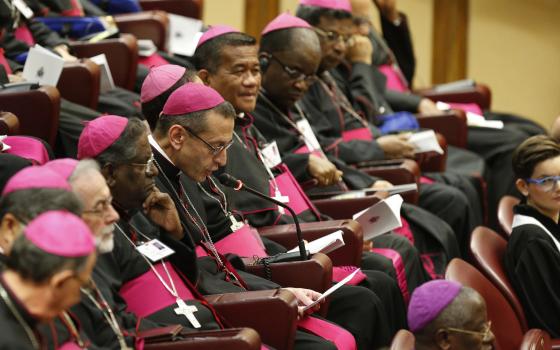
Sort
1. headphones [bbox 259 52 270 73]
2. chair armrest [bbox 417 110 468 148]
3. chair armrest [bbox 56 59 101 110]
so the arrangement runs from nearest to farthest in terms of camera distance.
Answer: chair armrest [bbox 56 59 101 110] < headphones [bbox 259 52 270 73] < chair armrest [bbox 417 110 468 148]

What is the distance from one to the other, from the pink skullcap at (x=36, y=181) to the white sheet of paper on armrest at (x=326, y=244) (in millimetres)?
988

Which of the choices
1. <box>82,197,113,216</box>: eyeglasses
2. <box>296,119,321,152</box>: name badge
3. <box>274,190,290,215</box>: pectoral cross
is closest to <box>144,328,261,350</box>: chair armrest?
<box>82,197,113,216</box>: eyeglasses

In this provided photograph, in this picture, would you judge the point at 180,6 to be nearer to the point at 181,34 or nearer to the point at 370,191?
the point at 181,34

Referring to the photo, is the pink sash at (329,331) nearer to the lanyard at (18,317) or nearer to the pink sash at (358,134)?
the lanyard at (18,317)

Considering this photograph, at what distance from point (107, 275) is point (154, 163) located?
0.41 metres

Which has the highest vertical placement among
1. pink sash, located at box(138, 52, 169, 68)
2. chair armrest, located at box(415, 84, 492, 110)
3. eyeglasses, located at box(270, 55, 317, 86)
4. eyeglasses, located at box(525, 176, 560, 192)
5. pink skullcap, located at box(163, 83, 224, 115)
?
pink skullcap, located at box(163, 83, 224, 115)

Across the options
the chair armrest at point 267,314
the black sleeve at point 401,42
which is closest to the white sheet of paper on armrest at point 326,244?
the chair armrest at point 267,314

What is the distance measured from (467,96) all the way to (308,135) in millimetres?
1633

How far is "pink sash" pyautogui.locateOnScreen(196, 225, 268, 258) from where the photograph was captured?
8.98ft

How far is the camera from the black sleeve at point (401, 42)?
5.11 m

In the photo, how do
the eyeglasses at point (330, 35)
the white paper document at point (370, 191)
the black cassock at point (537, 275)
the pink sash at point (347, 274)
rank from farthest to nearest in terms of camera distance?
the eyeglasses at point (330, 35) < the white paper document at point (370, 191) < the black cassock at point (537, 275) < the pink sash at point (347, 274)

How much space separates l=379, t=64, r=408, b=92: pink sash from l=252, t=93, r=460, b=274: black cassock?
4.21 ft

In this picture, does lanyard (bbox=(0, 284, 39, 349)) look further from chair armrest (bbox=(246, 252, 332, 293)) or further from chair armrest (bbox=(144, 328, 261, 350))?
chair armrest (bbox=(246, 252, 332, 293))

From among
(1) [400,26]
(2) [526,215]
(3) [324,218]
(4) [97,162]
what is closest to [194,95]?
(4) [97,162]
